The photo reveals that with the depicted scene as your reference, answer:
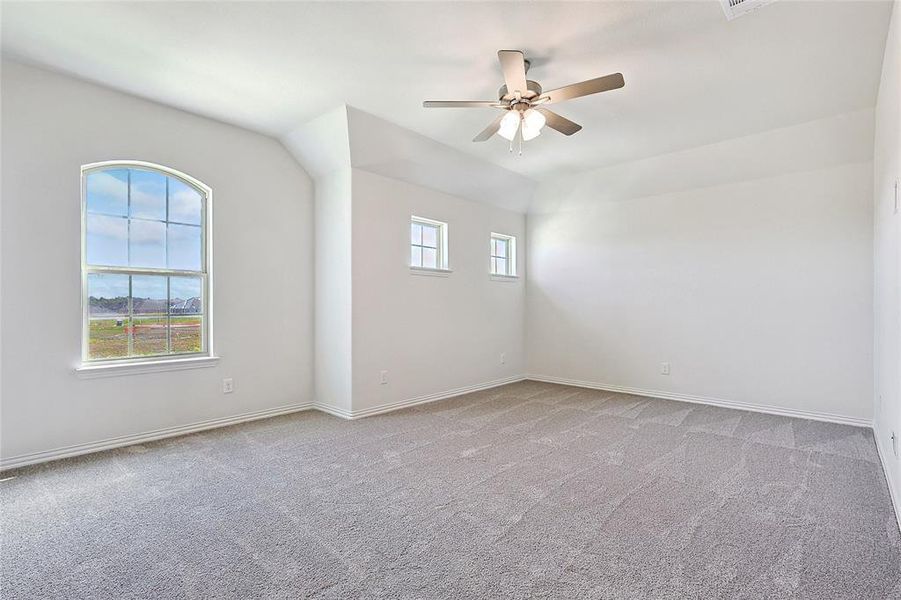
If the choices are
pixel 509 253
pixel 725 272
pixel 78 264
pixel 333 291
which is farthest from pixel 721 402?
pixel 78 264

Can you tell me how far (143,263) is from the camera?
3469 mm

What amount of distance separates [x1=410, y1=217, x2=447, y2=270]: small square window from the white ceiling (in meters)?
1.32

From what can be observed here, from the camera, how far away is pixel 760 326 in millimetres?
4410

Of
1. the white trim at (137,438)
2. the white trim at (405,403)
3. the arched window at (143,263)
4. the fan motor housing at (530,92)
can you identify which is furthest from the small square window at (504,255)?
the arched window at (143,263)

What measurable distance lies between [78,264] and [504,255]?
4.55 meters

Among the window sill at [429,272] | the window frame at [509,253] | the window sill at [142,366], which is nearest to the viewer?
the window sill at [142,366]

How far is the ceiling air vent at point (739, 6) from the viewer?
223cm

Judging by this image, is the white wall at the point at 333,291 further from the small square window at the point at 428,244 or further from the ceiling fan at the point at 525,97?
the ceiling fan at the point at 525,97

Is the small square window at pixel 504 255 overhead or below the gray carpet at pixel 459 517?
overhead

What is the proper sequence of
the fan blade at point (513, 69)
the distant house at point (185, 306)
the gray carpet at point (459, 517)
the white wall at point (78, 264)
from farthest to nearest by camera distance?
the distant house at point (185, 306) < the white wall at point (78, 264) < the fan blade at point (513, 69) < the gray carpet at point (459, 517)

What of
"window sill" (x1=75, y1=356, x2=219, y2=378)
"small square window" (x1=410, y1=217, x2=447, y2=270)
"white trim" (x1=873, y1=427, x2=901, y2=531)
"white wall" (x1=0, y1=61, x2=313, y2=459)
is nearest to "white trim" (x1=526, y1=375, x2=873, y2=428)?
"white trim" (x1=873, y1=427, x2=901, y2=531)

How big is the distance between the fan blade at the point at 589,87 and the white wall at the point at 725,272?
7.98ft

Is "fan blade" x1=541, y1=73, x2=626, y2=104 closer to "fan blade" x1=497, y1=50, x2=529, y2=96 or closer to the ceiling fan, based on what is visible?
the ceiling fan

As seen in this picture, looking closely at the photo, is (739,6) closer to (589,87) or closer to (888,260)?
(589,87)
